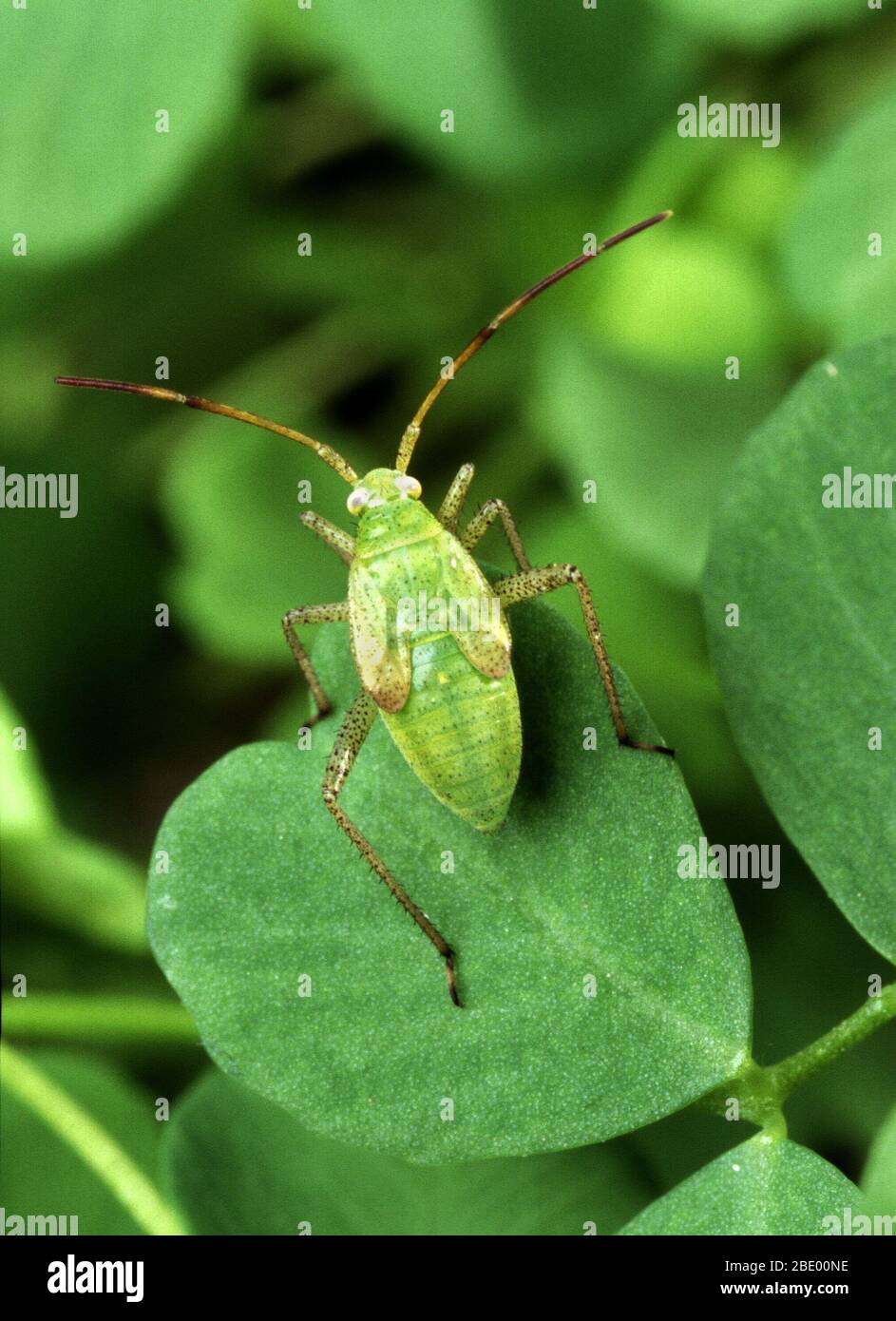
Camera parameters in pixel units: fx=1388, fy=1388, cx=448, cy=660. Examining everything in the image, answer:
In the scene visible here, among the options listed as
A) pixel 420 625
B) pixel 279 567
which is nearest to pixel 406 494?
pixel 420 625

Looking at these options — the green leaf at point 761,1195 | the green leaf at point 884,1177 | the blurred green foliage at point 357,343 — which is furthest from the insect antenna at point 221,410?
the green leaf at point 884,1177

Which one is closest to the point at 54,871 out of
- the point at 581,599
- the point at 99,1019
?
the point at 99,1019

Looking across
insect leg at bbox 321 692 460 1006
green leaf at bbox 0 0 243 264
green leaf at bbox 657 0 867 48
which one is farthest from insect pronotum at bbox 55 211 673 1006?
green leaf at bbox 657 0 867 48

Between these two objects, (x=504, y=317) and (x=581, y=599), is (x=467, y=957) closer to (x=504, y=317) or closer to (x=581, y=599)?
(x=581, y=599)

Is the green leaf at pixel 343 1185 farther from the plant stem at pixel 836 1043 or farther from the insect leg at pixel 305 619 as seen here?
the insect leg at pixel 305 619
